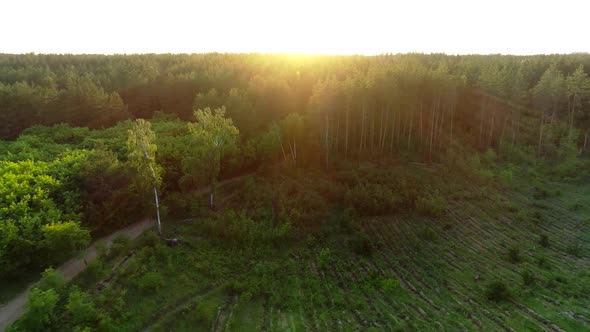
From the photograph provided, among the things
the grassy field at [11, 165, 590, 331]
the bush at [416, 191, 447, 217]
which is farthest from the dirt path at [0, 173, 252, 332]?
the bush at [416, 191, 447, 217]

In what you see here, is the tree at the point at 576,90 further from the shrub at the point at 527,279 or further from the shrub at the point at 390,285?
the shrub at the point at 390,285

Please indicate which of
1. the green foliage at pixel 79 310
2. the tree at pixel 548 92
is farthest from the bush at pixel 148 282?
the tree at pixel 548 92

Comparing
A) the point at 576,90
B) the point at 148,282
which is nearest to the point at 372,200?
the point at 148,282

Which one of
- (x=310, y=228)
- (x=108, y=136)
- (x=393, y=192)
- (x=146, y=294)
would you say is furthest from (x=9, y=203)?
A: (x=393, y=192)

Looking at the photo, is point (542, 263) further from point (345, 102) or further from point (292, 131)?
point (292, 131)

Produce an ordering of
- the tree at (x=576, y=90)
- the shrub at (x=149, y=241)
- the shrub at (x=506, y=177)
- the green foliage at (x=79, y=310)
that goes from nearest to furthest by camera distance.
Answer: the green foliage at (x=79, y=310) < the shrub at (x=149, y=241) < the shrub at (x=506, y=177) < the tree at (x=576, y=90)

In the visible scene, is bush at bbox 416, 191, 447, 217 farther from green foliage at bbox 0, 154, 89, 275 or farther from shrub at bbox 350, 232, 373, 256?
green foliage at bbox 0, 154, 89, 275
